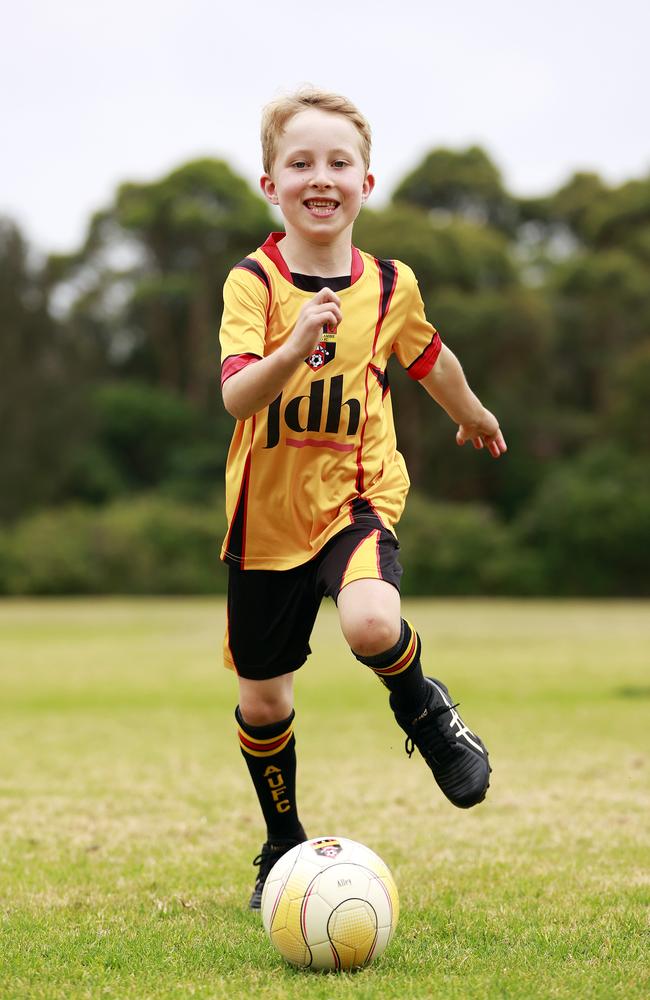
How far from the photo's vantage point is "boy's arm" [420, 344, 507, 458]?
4551 millimetres

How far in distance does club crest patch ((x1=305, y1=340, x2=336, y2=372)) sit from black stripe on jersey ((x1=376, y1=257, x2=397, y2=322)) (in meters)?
0.28

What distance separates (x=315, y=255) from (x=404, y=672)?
4.84 feet

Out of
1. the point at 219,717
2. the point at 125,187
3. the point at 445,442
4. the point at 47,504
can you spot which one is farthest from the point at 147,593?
the point at 219,717

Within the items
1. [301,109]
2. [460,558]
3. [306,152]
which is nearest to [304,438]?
[306,152]

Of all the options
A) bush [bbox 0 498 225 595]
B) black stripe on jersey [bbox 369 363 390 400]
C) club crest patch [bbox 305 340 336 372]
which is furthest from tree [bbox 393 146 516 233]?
club crest patch [bbox 305 340 336 372]

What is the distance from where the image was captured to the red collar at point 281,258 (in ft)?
13.7

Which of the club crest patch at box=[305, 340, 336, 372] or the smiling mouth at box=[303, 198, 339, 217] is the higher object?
the smiling mouth at box=[303, 198, 339, 217]

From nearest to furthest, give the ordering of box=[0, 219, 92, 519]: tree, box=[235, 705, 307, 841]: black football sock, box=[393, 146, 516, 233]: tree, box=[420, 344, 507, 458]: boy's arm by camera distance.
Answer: box=[235, 705, 307, 841]: black football sock < box=[420, 344, 507, 458]: boy's arm < box=[0, 219, 92, 519]: tree < box=[393, 146, 516, 233]: tree

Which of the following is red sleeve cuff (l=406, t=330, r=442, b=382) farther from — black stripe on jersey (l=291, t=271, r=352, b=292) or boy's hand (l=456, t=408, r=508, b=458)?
black stripe on jersey (l=291, t=271, r=352, b=292)

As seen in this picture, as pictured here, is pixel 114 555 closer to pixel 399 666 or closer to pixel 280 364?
pixel 399 666

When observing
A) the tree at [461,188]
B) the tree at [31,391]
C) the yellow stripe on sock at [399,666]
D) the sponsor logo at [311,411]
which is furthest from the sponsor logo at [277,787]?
the tree at [461,188]

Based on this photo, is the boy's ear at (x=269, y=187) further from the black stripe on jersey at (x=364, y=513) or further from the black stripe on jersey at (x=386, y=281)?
the black stripe on jersey at (x=364, y=513)

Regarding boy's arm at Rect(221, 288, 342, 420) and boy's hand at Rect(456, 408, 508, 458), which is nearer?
boy's arm at Rect(221, 288, 342, 420)

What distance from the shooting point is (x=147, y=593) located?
141 ft
